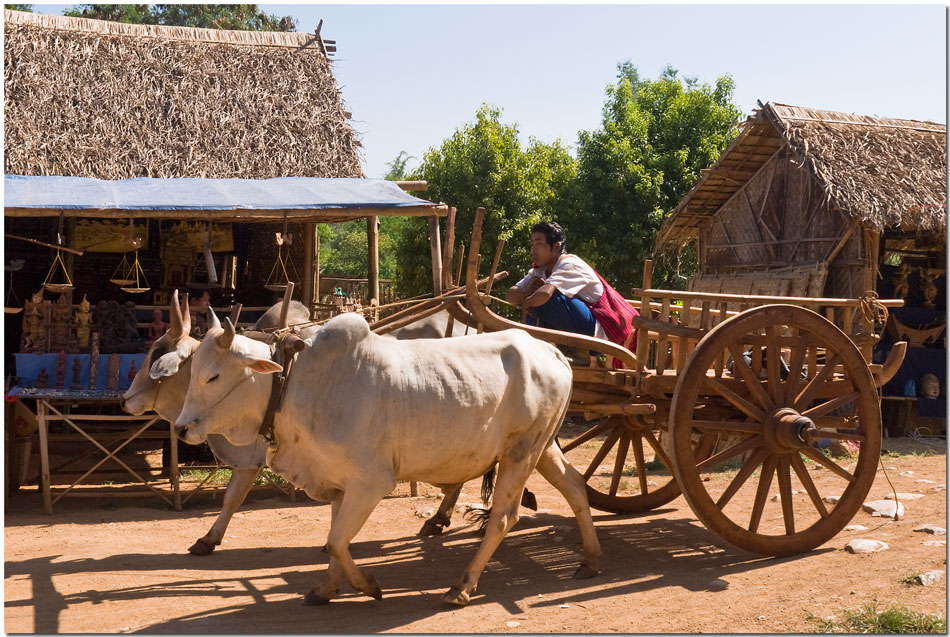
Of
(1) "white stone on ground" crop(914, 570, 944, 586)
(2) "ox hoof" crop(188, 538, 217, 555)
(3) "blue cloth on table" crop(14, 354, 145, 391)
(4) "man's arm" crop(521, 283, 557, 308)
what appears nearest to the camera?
(1) "white stone on ground" crop(914, 570, 944, 586)

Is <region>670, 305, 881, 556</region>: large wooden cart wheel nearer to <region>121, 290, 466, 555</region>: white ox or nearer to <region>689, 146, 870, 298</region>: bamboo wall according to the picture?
<region>121, 290, 466, 555</region>: white ox

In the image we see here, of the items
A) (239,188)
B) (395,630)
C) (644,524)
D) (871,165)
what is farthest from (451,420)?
(871,165)

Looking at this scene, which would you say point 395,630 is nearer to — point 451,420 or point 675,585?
point 451,420

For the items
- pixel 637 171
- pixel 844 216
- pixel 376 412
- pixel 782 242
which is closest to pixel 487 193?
pixel 637 171

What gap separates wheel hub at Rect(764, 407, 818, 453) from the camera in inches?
220

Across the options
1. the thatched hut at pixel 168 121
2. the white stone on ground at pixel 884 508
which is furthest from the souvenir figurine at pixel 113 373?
the white stone on ground at pixel 884 508

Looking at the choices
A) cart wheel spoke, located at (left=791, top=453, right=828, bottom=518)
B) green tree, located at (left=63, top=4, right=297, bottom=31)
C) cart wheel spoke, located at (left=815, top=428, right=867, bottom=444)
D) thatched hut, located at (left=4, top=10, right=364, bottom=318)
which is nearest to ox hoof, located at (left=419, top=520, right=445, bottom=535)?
cart wheel spoke, located at (left=791, top=453, right=828, bottom=518)

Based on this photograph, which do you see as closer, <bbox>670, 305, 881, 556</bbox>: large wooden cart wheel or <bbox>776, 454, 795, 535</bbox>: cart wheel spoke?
<bbox>670, 305, 881, 556</bbox>: large wooden cart wheel

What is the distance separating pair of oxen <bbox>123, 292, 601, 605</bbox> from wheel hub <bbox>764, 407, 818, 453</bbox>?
4.61ft

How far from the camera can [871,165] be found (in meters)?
12.1

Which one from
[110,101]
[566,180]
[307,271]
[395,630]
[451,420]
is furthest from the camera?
[566,180]

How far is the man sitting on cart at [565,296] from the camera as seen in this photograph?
242 inches

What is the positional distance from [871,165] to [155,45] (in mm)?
10036

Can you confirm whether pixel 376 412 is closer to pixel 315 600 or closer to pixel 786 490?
pixel 315 600
